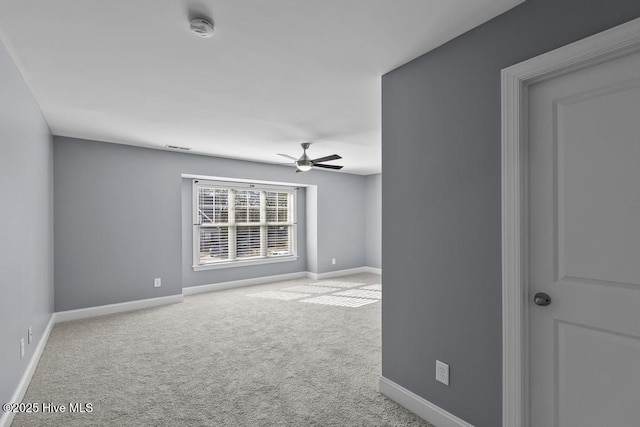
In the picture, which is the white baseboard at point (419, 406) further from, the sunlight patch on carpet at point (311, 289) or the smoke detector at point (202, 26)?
the sunlight patch on carpet at point (311, 289)

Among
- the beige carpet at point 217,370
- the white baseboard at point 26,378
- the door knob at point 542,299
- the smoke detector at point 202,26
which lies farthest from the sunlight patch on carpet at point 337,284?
the smoke detector at point 202,26

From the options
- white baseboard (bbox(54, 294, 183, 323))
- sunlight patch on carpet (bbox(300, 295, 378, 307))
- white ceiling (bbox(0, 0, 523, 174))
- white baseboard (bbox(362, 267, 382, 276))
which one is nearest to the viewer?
white ceiling (bbox(0, 0, 523, 174))

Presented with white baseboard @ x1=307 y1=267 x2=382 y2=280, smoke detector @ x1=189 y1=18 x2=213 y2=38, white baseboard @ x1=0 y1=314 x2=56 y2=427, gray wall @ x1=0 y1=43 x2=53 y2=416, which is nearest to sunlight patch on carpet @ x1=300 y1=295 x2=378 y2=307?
white baseboard @ x1=307 y1=267 x2=382 y2=280

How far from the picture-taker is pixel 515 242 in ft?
5.50

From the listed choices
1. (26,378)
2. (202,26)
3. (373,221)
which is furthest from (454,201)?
(373,221)

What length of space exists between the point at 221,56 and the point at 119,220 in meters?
3.52

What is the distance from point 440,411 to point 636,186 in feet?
5.34

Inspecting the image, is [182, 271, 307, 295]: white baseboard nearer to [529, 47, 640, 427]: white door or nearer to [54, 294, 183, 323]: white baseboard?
[54, 294, 183, 323]: white baseboard

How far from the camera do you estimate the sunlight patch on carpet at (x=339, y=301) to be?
5.16 m

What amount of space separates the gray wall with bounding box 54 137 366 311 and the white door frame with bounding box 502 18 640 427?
4.80m

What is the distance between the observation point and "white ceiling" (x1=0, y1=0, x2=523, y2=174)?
175 centimetres

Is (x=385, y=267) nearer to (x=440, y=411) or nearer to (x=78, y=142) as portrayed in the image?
(x=440, y=411)

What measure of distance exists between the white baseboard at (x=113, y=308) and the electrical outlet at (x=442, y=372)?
4.39 metres

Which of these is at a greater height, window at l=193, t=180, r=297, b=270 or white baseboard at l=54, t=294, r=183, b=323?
window at l=193, t=180, r=297, b=270
